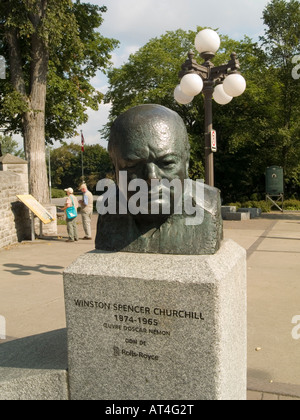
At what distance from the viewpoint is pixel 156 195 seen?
2.54 meters

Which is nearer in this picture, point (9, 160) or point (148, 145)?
point (148, 145)

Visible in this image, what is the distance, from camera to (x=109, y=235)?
3127mm

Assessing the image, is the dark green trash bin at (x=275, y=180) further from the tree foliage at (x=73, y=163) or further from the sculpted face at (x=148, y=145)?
the tree foliage at (x=73, y=163)

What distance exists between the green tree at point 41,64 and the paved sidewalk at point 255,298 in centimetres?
439

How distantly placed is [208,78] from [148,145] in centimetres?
619

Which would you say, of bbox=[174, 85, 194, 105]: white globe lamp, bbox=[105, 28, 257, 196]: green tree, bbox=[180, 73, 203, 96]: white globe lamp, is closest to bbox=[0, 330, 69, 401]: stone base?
bbox=[180, 73, 203, 96]: white globe lamp

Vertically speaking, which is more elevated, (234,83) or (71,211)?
(234,83)

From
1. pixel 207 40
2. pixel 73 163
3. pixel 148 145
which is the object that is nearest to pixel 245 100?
pixel 207 40

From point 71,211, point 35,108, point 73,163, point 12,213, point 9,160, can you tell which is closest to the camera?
point 71,211

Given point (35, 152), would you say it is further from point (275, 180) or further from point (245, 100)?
point (245, 100)

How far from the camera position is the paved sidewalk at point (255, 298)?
11.9ft

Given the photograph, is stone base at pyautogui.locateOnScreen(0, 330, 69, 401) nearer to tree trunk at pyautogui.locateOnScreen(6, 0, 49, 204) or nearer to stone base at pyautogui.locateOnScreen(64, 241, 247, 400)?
stone base at pyautogui.locateOnScreen(64, 241, 247, 400)
